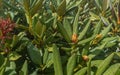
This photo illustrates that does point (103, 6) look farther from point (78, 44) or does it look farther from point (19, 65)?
point (19, 65)

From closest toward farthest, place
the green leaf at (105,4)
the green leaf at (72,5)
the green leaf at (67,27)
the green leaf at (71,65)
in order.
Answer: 1. the green leaf at (71,65)
2. the green leaf at (67,27)
3. the green leaf at (72,5)
4. the green leaf at (105,4)

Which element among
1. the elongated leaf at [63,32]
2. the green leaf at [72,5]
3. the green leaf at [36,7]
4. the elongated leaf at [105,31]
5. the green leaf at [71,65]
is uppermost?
the green leaf at [36,7]

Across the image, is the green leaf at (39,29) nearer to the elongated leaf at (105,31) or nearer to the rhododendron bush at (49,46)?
the rhododendron bush at (49,46)

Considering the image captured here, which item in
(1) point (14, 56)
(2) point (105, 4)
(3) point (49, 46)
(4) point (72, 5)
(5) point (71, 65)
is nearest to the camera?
(5) point (71, 65)

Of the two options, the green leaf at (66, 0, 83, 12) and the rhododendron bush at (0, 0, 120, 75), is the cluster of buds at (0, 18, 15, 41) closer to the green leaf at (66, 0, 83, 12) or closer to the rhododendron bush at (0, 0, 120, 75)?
the rhododendron bush at (0, 0, 120, 75)

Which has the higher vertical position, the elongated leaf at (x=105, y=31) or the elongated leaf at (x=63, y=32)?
the elongated leaf at (x=63, y=32)

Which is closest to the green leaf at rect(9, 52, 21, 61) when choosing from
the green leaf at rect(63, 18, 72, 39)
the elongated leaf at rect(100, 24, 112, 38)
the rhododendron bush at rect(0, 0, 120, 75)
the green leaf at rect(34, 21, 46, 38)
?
the rhododendron bush at rect(0, 0, 120, 75)

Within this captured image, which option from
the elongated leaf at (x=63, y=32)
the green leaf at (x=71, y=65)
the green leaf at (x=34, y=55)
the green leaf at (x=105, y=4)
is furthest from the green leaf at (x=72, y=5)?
the green leaf at (x=71, y=65)

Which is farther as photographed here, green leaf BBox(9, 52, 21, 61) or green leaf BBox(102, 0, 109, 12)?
green leaf BBox(102, 0, 109, 12)

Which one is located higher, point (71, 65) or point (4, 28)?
point (4, 28)

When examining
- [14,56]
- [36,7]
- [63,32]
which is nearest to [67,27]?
[63,32]

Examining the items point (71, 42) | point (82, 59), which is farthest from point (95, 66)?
point (71, 42)

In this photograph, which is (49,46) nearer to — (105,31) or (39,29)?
(39,29)

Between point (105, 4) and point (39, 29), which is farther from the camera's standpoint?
point (105, 4)
